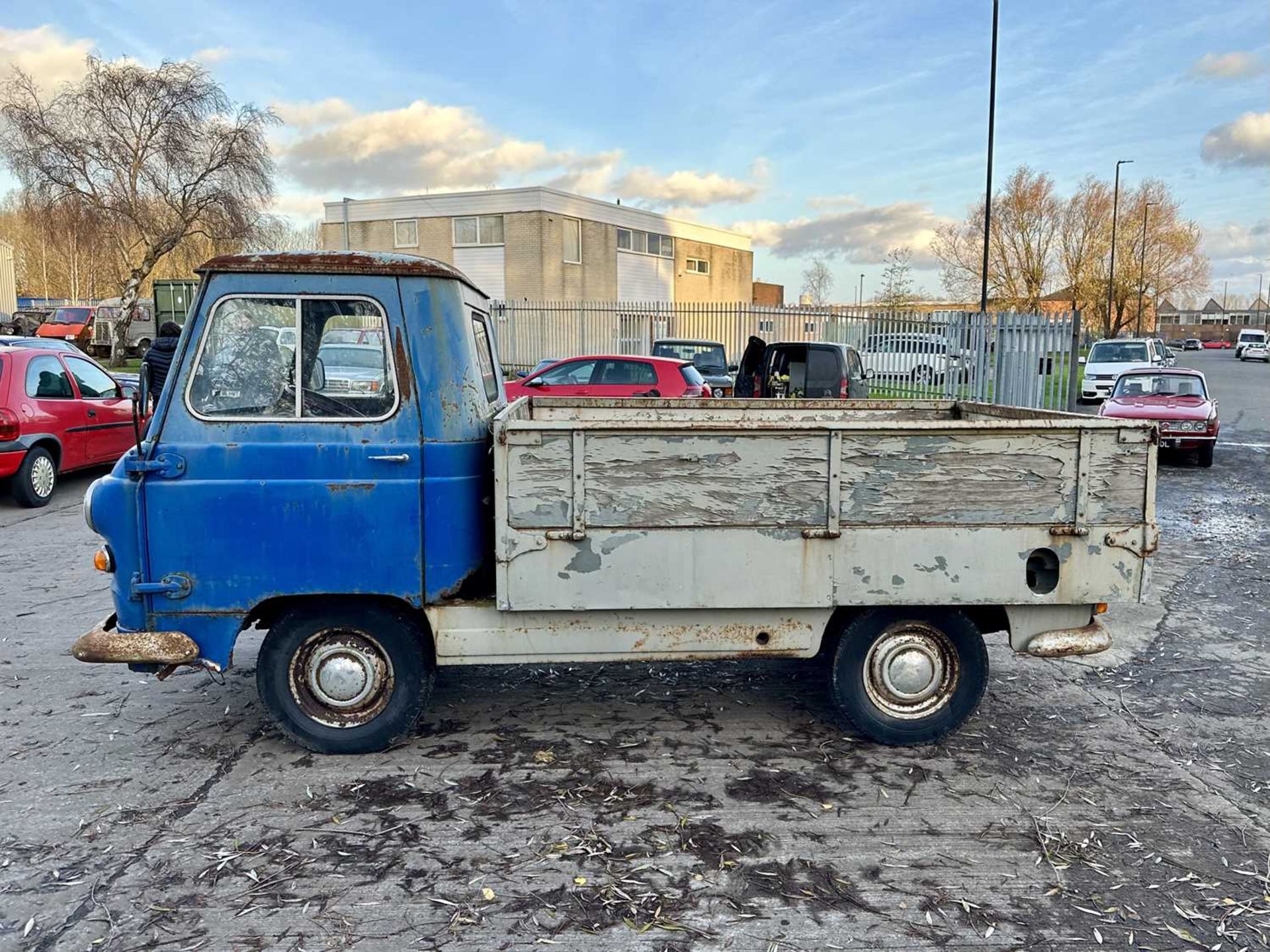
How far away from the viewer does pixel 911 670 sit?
4.47 meters

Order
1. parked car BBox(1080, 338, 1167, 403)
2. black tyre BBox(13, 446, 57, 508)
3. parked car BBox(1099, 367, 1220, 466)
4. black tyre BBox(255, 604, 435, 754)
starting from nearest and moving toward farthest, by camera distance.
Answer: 1. black tyre BBox(255, 604, 435, 754)
2. black tyre BBox(13, 446, 57, 508)
3. parked car BBox(1099, 367, 1220, 466)
4. parked car BBox(1080, 338, 1167, 403)

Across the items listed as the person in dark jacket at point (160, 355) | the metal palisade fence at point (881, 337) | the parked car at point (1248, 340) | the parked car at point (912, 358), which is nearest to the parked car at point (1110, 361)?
the metal palisade fence at point (881, 337)

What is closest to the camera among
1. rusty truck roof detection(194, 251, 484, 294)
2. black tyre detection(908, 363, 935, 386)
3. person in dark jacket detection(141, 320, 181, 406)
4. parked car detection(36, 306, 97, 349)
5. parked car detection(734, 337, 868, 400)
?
rusty truck roof detection(194, 251, 484, 294)

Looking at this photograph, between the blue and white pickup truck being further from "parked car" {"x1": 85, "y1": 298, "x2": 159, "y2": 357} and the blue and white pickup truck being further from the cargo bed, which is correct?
"parked car" {"x1": 85, "y1": 298, "x2": 159, "y2": 357}

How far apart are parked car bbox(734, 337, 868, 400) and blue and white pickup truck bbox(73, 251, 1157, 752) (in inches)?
403

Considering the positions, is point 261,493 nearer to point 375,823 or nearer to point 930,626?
point 375,823

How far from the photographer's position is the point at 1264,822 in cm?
385

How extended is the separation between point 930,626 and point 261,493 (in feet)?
10.4

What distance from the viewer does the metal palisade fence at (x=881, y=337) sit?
61.8 feet

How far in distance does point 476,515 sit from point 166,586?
1.39 metres

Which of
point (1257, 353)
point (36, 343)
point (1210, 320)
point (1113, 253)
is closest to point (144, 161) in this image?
point (36, 343)

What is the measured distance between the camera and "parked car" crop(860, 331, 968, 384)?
21.0m

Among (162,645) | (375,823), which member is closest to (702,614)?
(375,823)

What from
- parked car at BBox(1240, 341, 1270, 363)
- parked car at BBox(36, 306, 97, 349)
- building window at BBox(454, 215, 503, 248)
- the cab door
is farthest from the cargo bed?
parked car at BBox(1240, 341, 1270, 363)
